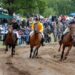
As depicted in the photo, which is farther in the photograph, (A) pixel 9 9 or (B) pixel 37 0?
(B) pixel 37 0

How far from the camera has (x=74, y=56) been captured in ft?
67.7

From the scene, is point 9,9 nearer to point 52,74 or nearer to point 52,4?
point 52,74

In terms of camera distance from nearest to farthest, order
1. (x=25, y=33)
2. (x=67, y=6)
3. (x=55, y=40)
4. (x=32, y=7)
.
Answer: (x=25, y=33), (x=55, y=40), (x=32, y=7), (x=67, y=6)

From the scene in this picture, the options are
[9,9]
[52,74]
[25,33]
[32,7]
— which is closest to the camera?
[52,74]

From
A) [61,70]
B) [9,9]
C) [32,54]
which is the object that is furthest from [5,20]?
[61,70]

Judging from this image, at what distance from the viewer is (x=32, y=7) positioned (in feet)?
146

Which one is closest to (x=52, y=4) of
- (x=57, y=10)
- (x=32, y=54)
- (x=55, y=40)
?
(x=57, y=10)

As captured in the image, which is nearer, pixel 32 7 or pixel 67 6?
pixel 32 7

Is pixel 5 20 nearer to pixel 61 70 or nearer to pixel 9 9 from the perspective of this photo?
pixel 9 9

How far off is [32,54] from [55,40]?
32.6 feet

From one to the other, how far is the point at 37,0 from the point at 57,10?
37.5 meters

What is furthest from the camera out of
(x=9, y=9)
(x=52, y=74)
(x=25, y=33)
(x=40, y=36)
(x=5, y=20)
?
(x=9, y=9)

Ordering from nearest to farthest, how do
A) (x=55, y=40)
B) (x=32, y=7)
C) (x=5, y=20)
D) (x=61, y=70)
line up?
(x=61, y=70) → (x=55, y=40) → (x=5, y=20) → (x=32, y=7)

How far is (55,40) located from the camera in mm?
30984
